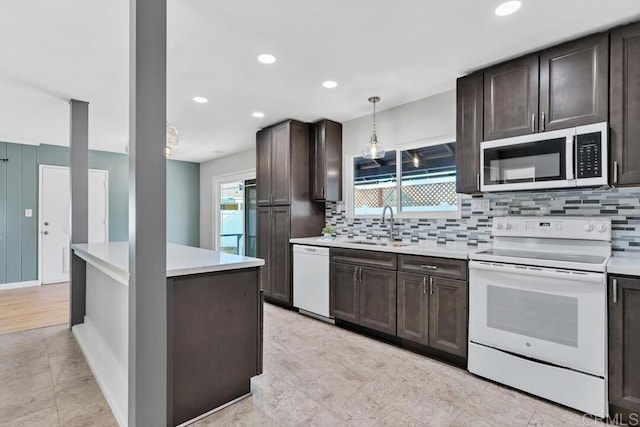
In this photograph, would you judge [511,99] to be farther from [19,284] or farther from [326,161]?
[19,284]

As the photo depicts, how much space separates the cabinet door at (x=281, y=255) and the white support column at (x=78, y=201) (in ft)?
6.87

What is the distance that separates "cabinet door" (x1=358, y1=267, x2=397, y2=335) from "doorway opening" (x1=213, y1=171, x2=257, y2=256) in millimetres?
3256

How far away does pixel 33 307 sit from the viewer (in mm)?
4168

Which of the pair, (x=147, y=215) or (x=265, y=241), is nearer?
(x=147, y=215)

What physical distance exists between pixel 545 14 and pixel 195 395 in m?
3.10

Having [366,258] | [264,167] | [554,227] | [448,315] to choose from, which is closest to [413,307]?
[448,315]

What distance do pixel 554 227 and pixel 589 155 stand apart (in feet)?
1.92

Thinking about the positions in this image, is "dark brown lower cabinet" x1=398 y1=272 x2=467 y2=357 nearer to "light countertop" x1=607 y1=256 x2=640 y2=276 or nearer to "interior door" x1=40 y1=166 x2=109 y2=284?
"light countertop" x1=607 y1=256 x2=640 y2=276

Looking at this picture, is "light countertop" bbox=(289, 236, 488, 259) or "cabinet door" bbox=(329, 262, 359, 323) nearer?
"light countertop" bbox=(289, 236, 488, 259)

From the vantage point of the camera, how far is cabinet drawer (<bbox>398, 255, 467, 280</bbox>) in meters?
2.51

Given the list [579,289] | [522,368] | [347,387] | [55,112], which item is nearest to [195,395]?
[347,387]

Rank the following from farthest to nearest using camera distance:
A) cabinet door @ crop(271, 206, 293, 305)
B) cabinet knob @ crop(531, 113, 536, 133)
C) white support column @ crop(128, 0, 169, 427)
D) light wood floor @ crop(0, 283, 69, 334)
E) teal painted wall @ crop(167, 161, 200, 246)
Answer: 1. teal painted wall @ crop(167, 161, 200, 246)
2. cabinet door @ crop(271, 206, 293, 305)
3. light wood floor @ crop(0, 283, 69, 334)
4. cabinet knob @ crop(531, 113, 536, 133)
5. white support column @ crop(128, 0, 169, 427)

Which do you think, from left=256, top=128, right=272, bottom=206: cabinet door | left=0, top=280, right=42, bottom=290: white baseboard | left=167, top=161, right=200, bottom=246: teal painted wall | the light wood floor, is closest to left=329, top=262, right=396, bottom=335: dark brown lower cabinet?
left=256, top=128, right=272, bottom=206: cabinet door

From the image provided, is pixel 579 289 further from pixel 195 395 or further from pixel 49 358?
pixel 49 358
